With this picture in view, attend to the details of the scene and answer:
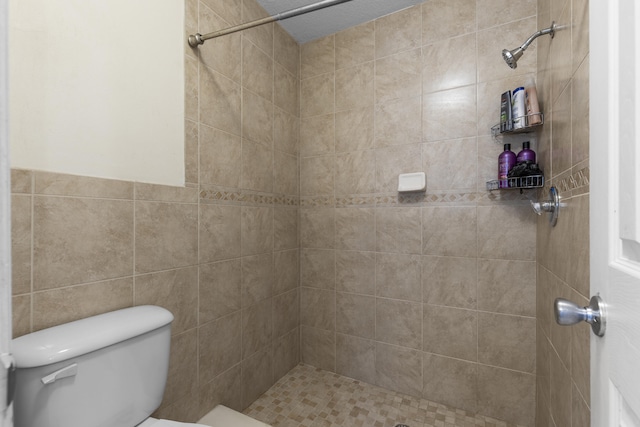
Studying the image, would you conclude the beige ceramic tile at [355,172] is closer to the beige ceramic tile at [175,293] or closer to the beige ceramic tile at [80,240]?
the beige ceramic tile at [175,293]

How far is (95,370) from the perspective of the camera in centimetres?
82

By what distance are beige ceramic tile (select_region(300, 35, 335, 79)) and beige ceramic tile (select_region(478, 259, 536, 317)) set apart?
1.62 m

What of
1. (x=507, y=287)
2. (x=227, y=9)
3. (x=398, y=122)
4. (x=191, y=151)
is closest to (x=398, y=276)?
(x=507, y=287)

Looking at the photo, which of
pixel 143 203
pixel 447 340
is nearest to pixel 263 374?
pixel 447 340

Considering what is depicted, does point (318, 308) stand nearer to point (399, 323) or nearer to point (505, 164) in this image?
point (399, 323)

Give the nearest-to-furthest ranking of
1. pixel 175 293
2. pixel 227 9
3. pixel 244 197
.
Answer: pixel 175 293, pixel 227 9, pixel 244 197

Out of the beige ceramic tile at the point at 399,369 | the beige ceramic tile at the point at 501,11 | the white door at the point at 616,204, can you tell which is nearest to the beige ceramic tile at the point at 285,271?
the beige ceramic tile at the point at 399,369

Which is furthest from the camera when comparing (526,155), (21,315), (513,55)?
(526,155)

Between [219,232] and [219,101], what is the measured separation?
67cm

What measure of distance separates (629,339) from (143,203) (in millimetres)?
1334

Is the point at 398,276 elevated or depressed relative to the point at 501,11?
depressed

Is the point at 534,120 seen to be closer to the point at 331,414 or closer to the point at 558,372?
the point at 558,372

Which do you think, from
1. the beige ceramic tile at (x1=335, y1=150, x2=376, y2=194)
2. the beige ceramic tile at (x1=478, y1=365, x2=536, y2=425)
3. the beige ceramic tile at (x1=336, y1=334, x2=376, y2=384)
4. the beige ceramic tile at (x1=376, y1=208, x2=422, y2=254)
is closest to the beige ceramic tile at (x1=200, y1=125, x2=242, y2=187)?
the beige ceramic tile at (x1=335, y1=150, x2=376, y2=194)

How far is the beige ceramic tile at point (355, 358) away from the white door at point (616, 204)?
144 cm
